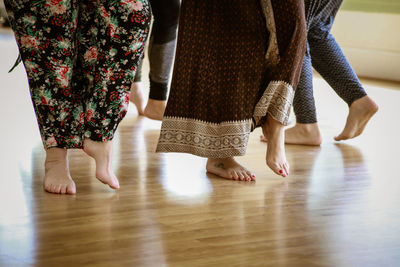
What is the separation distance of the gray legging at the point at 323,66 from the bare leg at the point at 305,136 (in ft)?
0.09

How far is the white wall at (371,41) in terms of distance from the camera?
5117 mm

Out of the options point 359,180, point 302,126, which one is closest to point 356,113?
point 302,126

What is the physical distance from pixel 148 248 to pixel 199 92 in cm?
68

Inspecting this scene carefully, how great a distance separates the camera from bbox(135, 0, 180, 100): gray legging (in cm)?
275

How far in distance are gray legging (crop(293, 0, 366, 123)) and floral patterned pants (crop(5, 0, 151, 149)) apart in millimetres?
996

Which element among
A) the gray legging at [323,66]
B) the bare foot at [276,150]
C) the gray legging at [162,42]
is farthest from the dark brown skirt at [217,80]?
the gray legging at [162,42]

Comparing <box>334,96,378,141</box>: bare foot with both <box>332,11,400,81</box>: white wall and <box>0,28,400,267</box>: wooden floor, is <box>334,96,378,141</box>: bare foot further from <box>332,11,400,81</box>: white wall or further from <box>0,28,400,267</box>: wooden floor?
<box>332,11,400,81</box>: white wall

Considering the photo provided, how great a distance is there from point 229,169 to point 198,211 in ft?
1.25

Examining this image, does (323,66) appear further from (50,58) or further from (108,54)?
(50,58)

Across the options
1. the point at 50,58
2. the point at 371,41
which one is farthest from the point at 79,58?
the point at 371,41

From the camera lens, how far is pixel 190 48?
1901 millimetres

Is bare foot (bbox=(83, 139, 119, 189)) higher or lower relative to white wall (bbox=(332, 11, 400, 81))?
higher

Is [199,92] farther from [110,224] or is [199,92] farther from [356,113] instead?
[356,113]

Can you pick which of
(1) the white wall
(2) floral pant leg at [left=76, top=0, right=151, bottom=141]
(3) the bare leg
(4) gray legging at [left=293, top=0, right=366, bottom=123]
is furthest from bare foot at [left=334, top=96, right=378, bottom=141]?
(1) the white wall
